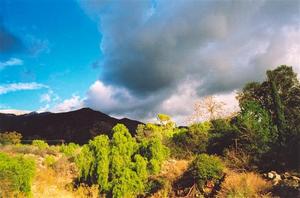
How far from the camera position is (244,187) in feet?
47.2

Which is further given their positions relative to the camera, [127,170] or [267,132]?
[267,132]

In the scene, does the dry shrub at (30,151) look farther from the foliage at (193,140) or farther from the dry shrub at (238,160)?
the dry shrub at (238,160)

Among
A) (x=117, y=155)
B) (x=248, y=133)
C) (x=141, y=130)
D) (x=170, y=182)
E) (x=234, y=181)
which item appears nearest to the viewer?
(x=234, y=181)

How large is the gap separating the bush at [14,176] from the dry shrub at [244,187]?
24.1 feet

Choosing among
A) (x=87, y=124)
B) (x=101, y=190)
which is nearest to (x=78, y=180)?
(x=101, y=190)

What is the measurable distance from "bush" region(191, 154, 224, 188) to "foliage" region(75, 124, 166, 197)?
165 centimetres

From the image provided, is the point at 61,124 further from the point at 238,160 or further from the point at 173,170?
the point at 238,160

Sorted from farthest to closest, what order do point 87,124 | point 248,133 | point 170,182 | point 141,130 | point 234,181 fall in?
point 87,124 → point 141,130 → point 248,133 → point 170,182 → point 234,181

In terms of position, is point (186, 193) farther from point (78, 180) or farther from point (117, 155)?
point (78, 180)

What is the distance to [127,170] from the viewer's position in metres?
15.9

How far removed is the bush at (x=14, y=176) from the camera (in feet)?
43.1

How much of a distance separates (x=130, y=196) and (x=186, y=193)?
2852 millimetres

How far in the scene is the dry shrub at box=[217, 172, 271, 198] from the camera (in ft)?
46.0

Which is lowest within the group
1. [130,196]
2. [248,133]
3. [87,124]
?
[130,196]
